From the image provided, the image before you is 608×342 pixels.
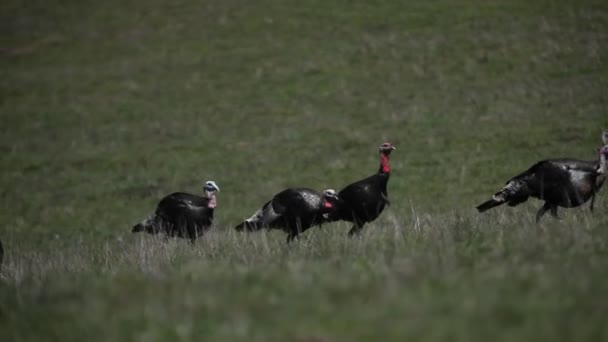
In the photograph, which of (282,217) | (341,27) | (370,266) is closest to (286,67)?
(341,27)

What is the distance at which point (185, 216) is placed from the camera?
1324 centimetres

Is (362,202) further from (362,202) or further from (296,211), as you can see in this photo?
(296,211)

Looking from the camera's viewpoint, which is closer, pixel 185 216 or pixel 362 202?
pixel 362 202

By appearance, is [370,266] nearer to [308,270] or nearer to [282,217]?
[308,270]

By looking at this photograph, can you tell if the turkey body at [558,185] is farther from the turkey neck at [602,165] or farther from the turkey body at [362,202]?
the turkey body at [362,202]

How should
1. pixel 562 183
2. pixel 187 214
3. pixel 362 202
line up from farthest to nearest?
pixel 187 214 < pixel 362 202 < pixel 562 183

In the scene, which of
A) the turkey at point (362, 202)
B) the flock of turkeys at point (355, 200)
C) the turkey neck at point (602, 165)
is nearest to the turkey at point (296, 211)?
the flock of turkeys at point (355, 200)

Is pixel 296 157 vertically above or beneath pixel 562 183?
beneath

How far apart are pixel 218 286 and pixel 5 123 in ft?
88.2

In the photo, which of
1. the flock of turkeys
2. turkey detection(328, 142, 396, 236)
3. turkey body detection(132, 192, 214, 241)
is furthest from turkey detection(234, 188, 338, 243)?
turkey body detection(132, 192, 214, 241)

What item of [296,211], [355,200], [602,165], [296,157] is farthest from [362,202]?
[296,157]

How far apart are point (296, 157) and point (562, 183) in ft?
44.8

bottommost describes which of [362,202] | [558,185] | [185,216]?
[185,216]

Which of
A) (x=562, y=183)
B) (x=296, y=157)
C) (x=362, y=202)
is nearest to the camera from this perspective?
(x=562, y=183)
